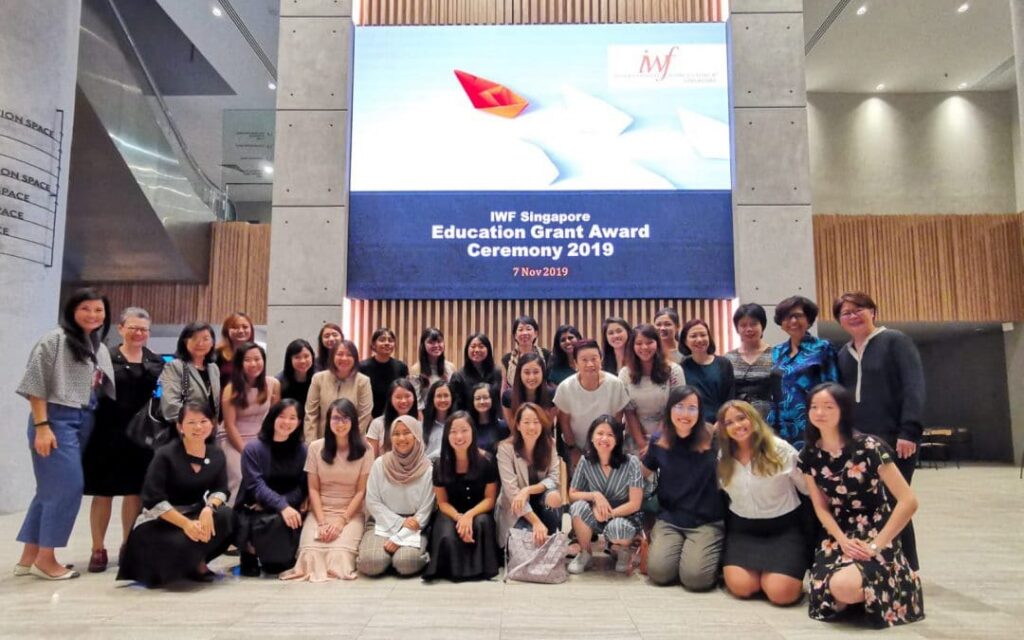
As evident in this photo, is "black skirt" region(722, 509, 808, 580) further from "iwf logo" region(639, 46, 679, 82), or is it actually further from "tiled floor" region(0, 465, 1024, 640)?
"iwf logo" region(639, 46, 679, 82)

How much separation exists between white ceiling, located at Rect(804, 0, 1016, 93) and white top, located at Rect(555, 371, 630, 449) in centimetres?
861

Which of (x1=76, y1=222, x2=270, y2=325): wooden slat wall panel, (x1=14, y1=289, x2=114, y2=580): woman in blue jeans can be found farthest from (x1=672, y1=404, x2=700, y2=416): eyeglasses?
(x1=76, y1=222, x2=270, y2=325): wooden slat wall panel

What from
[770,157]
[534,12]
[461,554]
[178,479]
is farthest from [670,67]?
[178,479]

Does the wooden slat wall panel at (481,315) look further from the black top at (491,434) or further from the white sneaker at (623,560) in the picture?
the white sneaker at (623,560)

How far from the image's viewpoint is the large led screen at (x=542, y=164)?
247 inches

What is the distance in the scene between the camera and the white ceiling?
1009cm

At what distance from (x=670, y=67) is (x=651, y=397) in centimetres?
373

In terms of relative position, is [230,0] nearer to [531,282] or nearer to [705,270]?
[531,282]

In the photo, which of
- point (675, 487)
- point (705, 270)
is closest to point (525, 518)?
point (675, 487)

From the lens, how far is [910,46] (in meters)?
11.1

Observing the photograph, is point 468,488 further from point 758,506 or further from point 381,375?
point 758,506

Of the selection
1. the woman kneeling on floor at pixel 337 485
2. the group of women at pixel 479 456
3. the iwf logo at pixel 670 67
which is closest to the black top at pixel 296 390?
the group of women at pixel 479 456

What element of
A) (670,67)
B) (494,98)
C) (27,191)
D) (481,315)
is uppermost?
Answer: (670,67)

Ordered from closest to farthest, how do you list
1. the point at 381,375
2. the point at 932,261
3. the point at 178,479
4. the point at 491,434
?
1. the point at 178,479
2. the point at 491,434
3. the point at 381,375
4. the point at 932,261
